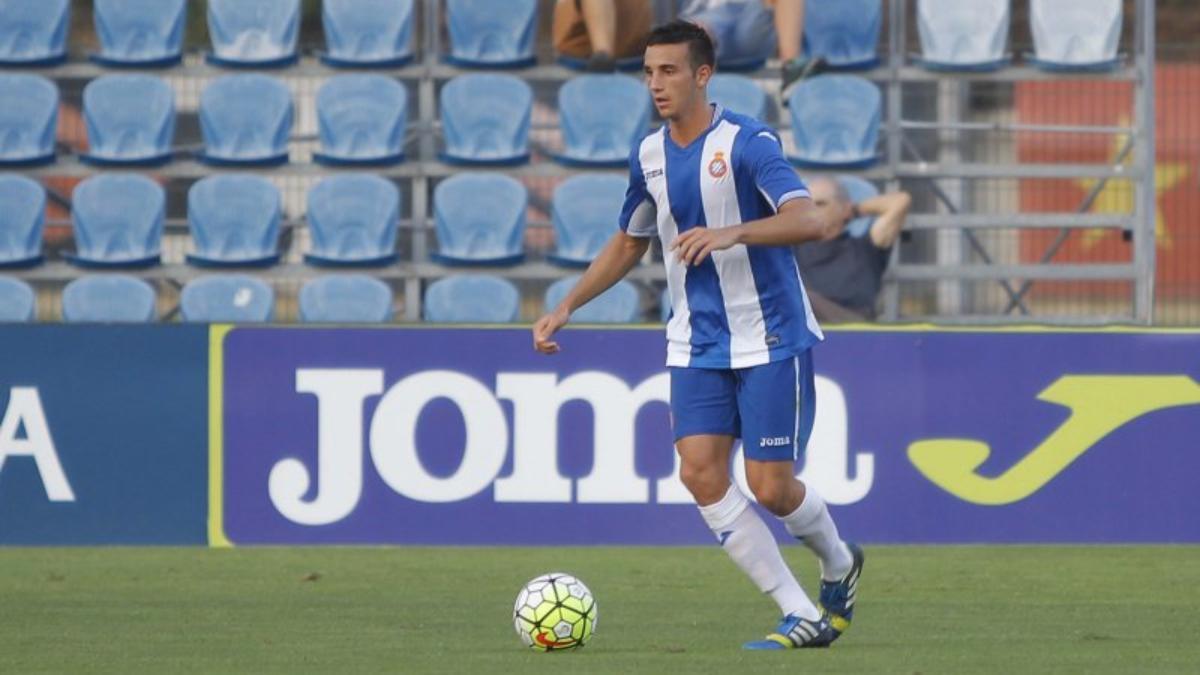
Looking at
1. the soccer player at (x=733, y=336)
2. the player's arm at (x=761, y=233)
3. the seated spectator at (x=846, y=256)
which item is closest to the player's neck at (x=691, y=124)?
the soccer player at (x=733, y=336)

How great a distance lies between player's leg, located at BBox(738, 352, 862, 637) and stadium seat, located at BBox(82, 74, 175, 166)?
7906 mm

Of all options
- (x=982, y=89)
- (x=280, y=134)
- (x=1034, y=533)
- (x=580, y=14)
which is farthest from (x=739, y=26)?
(x=1034, y=533)

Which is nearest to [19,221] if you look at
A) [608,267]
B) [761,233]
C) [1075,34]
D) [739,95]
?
[739,95]

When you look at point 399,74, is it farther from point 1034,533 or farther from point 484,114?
point 1034,533

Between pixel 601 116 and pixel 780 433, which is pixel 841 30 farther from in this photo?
pixel 780 433

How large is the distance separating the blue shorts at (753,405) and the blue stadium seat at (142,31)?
820 cm

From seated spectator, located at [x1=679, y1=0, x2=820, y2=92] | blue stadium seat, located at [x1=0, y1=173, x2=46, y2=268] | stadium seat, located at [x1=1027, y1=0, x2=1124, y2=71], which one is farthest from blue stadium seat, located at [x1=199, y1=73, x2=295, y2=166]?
stadium seat, located at [x1=1027, y1=0, x2=1124, y2=71]

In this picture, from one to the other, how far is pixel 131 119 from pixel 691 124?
7930 mm

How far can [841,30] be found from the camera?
14.1m

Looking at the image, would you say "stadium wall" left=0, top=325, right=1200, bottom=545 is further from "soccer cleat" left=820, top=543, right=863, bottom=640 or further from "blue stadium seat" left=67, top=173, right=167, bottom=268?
"soccer cleat" left=820, top=543, right=863, bottom=640

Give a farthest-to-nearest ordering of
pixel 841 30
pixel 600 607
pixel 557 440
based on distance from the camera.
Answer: pixel 841 30 → pixel 557 440 → pixel 600 607

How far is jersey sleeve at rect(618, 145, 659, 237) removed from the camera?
7.05 metres

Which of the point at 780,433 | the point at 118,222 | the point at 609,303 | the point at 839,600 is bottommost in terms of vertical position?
the point at 839,600

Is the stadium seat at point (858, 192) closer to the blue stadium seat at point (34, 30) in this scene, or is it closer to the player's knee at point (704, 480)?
the blue stadium seat at point (34, 30)
